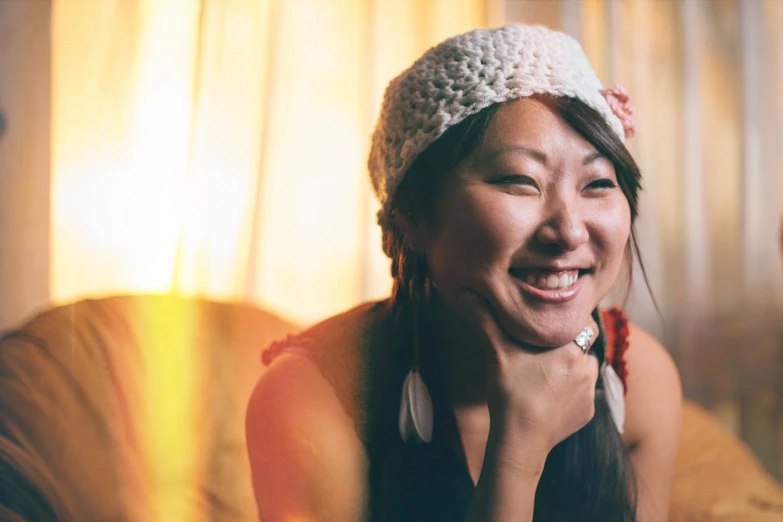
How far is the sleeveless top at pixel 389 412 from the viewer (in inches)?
28.1

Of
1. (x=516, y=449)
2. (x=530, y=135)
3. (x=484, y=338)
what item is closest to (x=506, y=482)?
(x=516, y=449)

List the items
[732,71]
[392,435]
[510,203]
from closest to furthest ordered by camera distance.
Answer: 1. [510,203]
2. [392,435]
3. [732,71]

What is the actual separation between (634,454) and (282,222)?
A: 0.56 m

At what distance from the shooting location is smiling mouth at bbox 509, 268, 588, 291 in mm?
626

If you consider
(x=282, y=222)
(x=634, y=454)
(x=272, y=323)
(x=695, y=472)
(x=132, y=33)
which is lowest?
(x=695, y=472)

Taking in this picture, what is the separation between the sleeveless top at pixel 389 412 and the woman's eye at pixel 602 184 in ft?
0.55

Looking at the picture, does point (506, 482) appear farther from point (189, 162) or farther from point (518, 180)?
point (189, 162)

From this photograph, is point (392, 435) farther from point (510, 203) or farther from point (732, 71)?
point (732, 71)

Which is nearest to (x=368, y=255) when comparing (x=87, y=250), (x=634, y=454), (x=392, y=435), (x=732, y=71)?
(x=392, y=435)

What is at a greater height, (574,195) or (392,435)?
(574,195)

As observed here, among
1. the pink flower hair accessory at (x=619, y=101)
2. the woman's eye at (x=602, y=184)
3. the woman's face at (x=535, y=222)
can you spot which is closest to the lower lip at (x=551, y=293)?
the woman's face at (x=535, y=222)

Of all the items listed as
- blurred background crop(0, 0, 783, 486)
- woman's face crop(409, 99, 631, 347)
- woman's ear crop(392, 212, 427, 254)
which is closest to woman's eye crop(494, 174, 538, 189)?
woman's face crop(409, 99, 631, 347)

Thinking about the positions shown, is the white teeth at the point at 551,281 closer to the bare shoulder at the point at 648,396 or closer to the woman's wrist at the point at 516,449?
the woman's wrist at the point at 516,449

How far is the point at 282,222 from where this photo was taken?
78 cm
